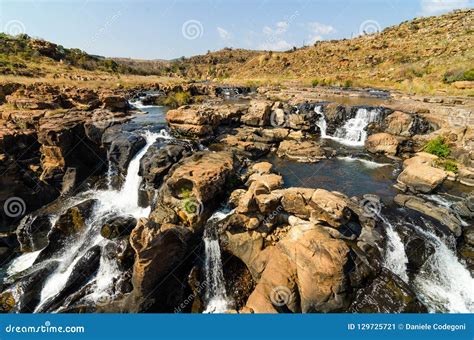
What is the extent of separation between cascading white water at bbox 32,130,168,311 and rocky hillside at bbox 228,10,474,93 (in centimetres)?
3275

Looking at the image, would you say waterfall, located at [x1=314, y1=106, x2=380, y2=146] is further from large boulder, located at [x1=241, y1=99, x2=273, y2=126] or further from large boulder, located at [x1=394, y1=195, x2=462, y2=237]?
large boulder, located at [x1=394, y1=195, x2=462, y2=237]

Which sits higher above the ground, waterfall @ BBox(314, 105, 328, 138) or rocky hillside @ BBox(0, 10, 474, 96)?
rocky hillside @ BBox(0, 10, 474, 96)

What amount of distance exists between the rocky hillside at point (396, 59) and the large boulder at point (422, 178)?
22.6 metres

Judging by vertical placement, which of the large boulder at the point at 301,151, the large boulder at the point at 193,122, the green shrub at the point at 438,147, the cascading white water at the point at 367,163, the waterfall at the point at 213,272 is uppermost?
the large boulder at the point at 193,122

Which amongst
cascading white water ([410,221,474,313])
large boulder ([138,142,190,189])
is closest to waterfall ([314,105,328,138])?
large boulder ([138,142,190,189])

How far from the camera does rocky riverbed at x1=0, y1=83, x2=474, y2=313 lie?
865 cm

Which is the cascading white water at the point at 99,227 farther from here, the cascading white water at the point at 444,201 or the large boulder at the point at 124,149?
the cascading white water at the point at 444,201

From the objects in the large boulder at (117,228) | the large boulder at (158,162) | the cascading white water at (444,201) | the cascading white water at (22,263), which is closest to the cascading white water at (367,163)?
the cascading white water at (444,201)

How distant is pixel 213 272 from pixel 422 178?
10.4m

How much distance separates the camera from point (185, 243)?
32.2 ft

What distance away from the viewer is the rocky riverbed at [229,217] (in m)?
8.65

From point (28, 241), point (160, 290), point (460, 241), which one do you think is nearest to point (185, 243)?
point (160, 290)

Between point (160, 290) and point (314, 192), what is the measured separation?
21.2 feet

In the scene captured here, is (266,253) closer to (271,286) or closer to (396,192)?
(271,286)
